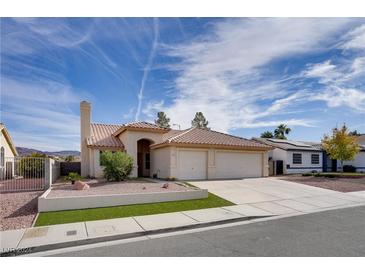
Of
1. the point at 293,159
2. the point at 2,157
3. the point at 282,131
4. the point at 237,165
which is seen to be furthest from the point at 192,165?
the point at 282,131

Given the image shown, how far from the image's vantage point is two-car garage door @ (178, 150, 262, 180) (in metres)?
18.9

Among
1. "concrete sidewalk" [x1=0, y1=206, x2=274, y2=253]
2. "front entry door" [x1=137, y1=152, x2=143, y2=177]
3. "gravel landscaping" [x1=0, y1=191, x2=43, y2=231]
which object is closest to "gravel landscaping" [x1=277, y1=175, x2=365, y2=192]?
"concrete sidewalk" [x1=0, y1=206, x2=274, y2=253]

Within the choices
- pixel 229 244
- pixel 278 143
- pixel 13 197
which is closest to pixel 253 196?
pixel 229 244

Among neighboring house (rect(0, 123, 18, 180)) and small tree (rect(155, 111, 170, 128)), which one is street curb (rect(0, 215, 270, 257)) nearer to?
neighboring house (rect(0, 123, 18, 180))

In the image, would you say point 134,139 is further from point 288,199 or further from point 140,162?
point 288,199

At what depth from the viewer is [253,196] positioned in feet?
41.0

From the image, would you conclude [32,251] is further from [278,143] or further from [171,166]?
[278,143]

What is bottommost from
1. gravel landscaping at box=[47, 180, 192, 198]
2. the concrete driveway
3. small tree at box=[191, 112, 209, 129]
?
the concrete driveway

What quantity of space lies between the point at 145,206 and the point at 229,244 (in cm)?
478

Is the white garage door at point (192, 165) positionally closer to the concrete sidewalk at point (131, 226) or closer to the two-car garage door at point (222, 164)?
the two-car garage door at point (222, 164)

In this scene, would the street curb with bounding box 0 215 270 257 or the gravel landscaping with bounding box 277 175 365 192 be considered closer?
the street curb with bounding box 0 215 270 257

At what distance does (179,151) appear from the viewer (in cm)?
1867

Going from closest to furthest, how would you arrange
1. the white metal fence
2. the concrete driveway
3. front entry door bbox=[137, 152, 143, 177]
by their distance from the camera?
the concrete driveway → the white metal fence → front entry door bbox=[137, 152, 143, 177]

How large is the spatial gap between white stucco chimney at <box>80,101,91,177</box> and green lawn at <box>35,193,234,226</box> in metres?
12.8
